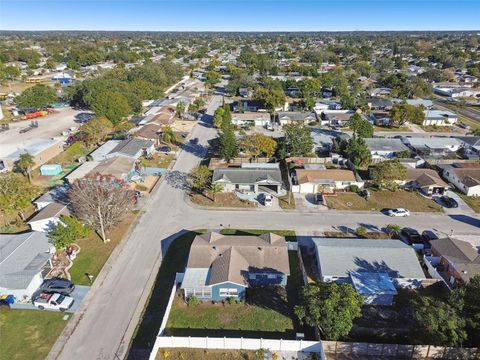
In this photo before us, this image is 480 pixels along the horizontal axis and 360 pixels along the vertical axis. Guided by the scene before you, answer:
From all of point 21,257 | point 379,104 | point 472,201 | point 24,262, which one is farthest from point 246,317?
point 379,104

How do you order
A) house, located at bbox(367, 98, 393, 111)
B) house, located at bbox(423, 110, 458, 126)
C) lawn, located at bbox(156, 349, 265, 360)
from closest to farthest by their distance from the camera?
lawn, located at bbox(156, 349, 265, 360) → house, located at bbox(423, 110, 458, 126) → house, located at bbox(367, 98, 393, 111)

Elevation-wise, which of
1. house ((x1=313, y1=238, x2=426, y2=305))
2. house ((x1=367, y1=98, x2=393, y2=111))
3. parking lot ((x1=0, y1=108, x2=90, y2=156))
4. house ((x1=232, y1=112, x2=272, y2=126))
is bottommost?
house ((x1=313, y1=238, x2=426, y2=305))

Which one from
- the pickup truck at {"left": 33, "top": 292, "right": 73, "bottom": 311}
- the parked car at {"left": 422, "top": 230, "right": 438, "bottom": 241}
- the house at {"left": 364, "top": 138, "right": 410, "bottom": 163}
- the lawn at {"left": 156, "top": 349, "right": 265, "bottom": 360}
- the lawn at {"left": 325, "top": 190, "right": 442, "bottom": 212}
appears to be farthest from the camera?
the house at {"left": 364, "top": 138, "right": 410, "bottom": 163}

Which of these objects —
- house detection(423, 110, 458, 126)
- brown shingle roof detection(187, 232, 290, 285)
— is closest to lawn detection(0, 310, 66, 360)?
brown shingle roof detection(187, 232, 290, 285)

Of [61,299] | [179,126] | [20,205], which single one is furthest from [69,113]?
[61,299]

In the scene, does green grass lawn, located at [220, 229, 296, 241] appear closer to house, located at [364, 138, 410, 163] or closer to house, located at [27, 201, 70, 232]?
house, located at [27, 201, 70, 232]

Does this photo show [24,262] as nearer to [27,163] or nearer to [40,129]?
[27,163]

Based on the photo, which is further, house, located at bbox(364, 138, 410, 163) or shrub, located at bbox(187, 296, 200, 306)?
house, located at bbox(364, 138, 410, 163)
